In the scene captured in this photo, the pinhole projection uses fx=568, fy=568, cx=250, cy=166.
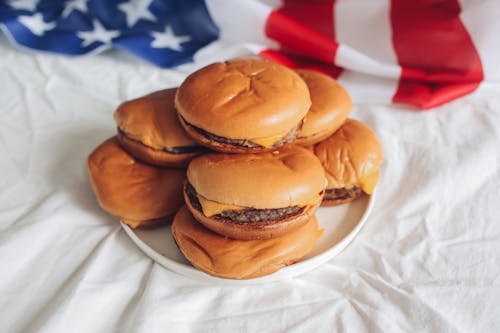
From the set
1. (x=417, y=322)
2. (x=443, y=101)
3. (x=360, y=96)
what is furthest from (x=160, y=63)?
(x=417, y=322)

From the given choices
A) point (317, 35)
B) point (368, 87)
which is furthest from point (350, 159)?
point (317, 35)

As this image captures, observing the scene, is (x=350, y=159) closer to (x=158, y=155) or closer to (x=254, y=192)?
(x=254, y=192)

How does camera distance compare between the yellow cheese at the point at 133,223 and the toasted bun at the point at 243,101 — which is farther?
the yellow cheese at the point at 133,223

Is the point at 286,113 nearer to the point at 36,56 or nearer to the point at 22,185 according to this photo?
the point at 22,185

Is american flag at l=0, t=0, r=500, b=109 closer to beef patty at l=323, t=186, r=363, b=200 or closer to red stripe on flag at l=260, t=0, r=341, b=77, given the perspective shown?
red stripe on flag at l=260, t=0, r=341, b=77

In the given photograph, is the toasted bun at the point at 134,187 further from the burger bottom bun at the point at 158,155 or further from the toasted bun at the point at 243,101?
the toasted bun at the point at 243,101

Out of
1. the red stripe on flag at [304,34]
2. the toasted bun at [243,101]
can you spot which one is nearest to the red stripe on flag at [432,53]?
the red stripe on flag at [304,34]

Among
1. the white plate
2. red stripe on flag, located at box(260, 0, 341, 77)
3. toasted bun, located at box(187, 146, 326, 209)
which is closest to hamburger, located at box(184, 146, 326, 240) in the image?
toasted bun, located at box(187, 146, 326, 209)
